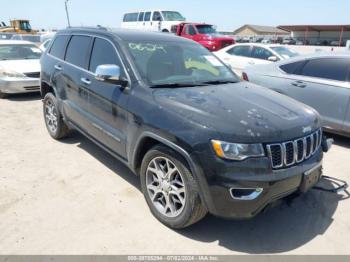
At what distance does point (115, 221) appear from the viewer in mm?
3277

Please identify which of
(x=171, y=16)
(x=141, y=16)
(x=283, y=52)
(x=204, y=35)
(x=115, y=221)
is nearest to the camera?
(x=115, y=221)

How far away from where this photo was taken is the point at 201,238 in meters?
3.05

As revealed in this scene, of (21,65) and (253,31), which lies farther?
(253,31)

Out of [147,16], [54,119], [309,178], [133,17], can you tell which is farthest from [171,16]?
[309,178]

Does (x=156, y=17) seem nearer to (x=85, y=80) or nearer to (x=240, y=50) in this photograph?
(x=240, y=50)

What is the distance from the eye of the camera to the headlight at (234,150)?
103 inches

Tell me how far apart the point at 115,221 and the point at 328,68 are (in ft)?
14.5

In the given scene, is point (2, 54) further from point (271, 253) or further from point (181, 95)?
point (271, 253)

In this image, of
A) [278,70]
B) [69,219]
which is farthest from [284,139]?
[278,70]

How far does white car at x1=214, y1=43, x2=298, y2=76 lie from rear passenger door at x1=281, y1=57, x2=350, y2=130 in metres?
4.62

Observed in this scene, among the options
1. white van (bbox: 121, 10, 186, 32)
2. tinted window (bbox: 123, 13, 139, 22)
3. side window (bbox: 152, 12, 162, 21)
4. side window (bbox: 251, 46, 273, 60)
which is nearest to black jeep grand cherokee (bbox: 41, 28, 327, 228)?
side window (bbox: 251, 46, 273, 60)

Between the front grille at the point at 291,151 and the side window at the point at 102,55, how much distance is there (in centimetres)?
195

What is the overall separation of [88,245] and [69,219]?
0.49m

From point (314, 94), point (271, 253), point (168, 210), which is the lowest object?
point (271, 253)
